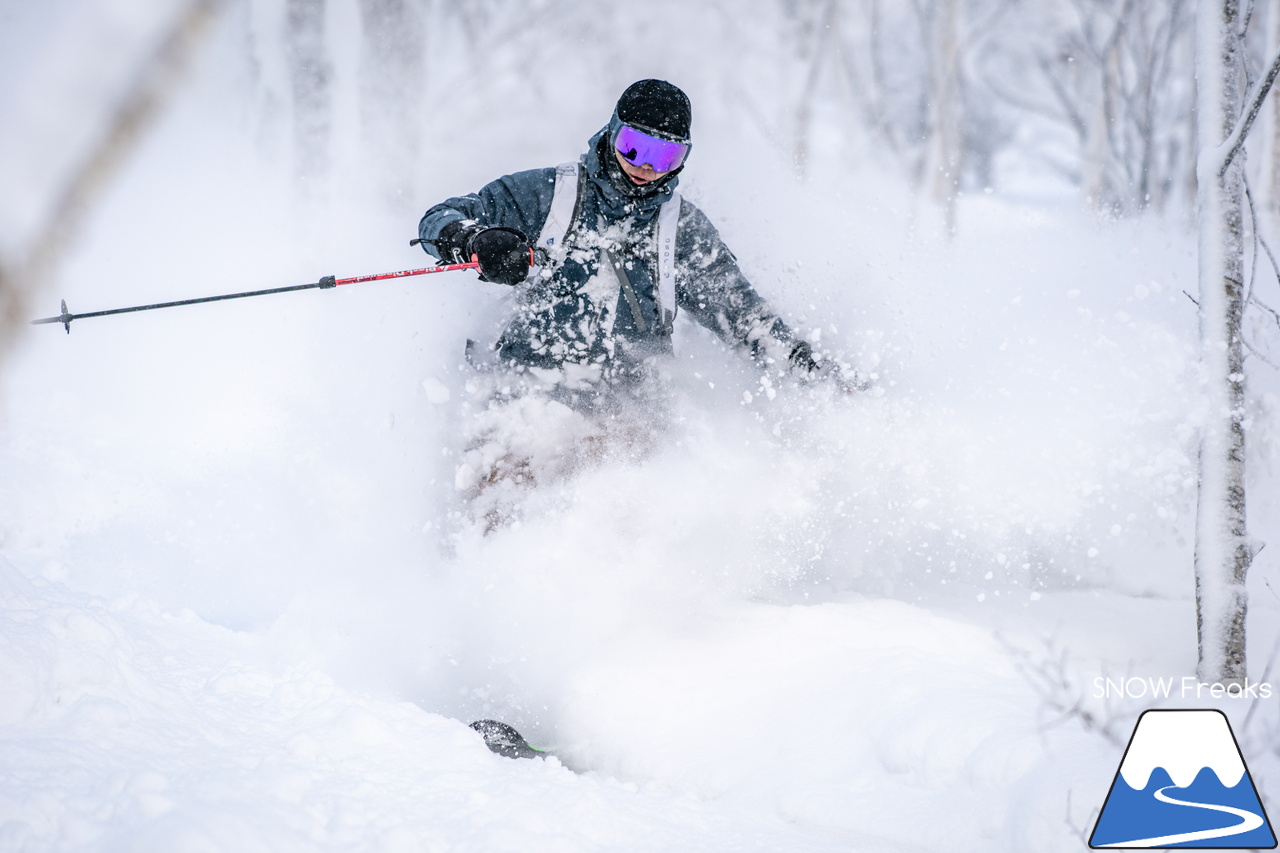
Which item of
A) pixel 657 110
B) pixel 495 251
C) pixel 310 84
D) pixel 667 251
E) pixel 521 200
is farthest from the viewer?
pixel 310 84

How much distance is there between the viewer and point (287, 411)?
4.21 m

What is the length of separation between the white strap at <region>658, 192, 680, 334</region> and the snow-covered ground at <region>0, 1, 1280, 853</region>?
1.80ft

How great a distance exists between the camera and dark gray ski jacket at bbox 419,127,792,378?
9.53 ft

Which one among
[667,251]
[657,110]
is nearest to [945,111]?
[667,251]

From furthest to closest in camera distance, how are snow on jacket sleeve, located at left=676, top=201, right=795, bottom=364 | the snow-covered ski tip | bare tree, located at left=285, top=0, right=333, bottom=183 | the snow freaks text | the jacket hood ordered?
bare tree, located at left=285, top=0, right=333, bottom=183
snow on jacket sleeve, located at left=676, top=201, right=795, bottom=364
the jacket hood
the snow-covered ski tip
the snow freaks text

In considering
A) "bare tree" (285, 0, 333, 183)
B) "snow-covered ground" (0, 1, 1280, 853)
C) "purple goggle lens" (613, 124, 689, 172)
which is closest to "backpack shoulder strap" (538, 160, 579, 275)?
"purple goggle lens" (613, 124, 689, 172)

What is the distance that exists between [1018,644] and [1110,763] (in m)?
1.25

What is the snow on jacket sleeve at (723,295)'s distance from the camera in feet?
10.5

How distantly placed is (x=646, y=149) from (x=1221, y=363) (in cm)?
195

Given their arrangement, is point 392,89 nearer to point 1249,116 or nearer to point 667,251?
point 667,251

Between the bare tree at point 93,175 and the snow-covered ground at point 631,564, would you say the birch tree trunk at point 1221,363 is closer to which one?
the snow-covered ground at point 631,564

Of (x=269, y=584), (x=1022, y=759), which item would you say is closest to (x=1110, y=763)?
(x=1022, y=759)

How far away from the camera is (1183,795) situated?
4.29 ft

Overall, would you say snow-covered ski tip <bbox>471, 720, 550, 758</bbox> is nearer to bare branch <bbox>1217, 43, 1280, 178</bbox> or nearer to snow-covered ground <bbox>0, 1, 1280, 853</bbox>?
snow-covered ground <bbox>0, 1, 1280, 853</bbox>
